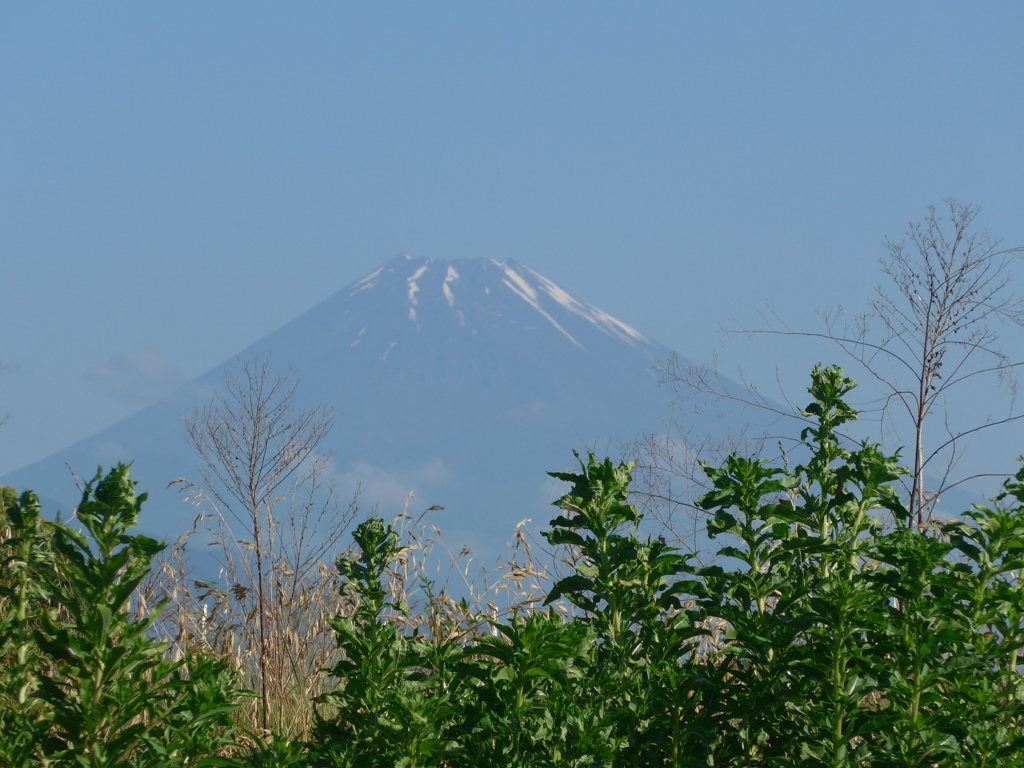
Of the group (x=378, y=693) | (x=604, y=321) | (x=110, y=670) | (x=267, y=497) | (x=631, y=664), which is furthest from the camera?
(x=604, y=321)

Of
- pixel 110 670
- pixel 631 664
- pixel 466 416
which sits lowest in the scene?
pixel 110 670

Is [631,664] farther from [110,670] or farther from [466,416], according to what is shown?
[466,416]

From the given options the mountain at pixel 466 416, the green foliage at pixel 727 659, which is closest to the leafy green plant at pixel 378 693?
the green foliage at pixel 727 659

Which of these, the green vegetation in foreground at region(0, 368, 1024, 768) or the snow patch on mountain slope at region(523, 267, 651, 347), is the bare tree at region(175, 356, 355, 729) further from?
the snow patch on mountain slope at region(523, 267, 651, 347)

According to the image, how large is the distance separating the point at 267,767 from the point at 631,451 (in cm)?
893

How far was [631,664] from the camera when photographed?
3.18m

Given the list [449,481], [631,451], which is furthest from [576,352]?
[631,451]

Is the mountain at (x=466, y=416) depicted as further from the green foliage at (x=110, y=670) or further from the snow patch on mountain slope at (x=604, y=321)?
the green foliage at (x=110, y=670)

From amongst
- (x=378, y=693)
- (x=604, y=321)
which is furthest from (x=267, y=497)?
(x=604, y=321)

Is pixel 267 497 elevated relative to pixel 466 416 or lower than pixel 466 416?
lower

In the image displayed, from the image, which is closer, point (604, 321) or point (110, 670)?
point (110, 670)

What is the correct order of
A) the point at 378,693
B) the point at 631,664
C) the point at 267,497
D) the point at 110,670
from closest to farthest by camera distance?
the point at 110,670, the point at 378,693, the point at 631,664, the point at 267,497

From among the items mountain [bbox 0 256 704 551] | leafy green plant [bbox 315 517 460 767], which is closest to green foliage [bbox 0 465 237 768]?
leafy green plant [bbox 315 517 460 767]

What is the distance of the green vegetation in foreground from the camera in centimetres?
267
